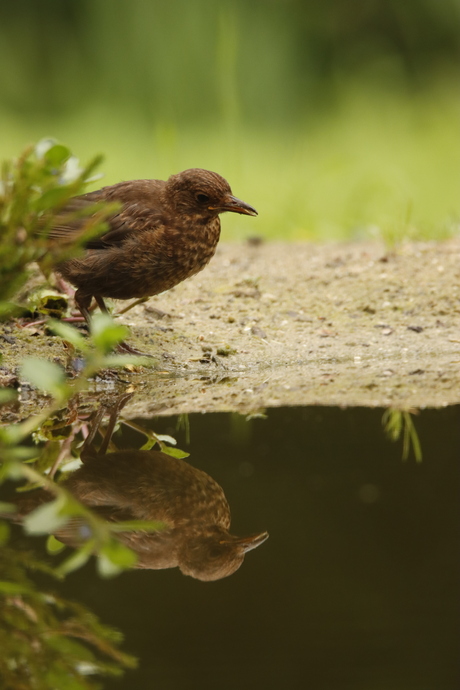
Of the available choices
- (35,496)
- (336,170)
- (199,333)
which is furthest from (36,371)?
(336,170)

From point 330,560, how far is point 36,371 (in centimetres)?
77

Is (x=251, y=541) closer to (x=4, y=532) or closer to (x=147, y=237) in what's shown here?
(x=4, y=532)

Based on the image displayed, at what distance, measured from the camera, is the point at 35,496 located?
2.17m

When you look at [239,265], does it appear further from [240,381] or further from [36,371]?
[36,371]

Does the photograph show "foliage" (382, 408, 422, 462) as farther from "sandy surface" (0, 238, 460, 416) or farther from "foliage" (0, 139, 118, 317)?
"foliage" (0, 139, 118, 317)

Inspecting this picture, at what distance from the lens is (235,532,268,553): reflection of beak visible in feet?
6.39

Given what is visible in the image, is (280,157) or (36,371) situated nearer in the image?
(36,371)

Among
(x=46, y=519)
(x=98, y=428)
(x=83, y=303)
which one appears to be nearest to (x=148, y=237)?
(x=83, y=303)

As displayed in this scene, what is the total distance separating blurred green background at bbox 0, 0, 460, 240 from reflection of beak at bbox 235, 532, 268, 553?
6.05 metres

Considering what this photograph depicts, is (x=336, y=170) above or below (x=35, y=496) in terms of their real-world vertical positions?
above

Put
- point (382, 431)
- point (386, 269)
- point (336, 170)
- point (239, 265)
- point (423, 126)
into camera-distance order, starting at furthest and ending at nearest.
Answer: point (423, 126), point (336, 170), point (239, 265), point (386, 269), point (382, 431)

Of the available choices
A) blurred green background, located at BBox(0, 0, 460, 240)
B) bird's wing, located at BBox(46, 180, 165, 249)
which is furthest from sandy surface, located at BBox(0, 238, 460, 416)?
blurred green background, located at BBox(0, 0, 460, 240)

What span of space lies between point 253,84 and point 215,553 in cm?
747

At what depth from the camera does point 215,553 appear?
193 centimetres
